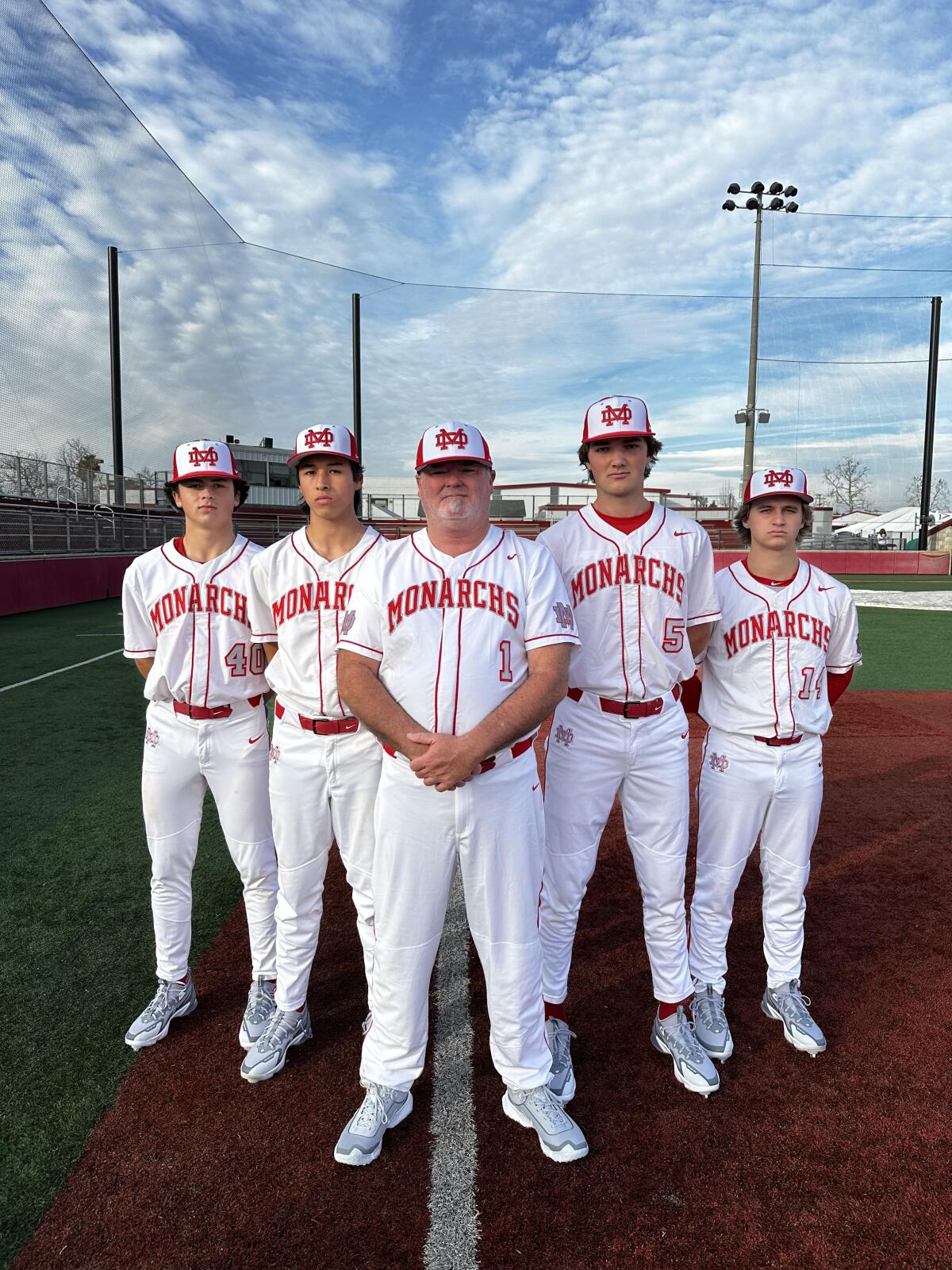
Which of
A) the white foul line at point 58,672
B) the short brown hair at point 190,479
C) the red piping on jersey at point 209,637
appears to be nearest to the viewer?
the red piping on jersey at point 209,637

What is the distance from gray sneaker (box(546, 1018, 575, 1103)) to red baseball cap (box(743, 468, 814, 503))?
216cm

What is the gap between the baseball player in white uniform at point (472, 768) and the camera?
2.32 metres

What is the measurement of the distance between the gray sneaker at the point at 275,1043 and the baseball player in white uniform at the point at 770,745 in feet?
4.94

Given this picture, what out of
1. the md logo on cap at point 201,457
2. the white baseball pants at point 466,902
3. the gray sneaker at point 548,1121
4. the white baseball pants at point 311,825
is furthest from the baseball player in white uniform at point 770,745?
the md logo on cap at point 201,457

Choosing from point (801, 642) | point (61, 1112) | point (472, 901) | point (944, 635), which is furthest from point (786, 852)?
point (944, 635)

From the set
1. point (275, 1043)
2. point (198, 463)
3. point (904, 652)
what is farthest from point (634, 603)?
point (904, 652)

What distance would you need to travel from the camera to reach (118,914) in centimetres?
384

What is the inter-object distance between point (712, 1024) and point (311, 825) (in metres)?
1.69

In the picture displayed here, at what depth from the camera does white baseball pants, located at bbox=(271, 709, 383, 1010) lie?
2666mm

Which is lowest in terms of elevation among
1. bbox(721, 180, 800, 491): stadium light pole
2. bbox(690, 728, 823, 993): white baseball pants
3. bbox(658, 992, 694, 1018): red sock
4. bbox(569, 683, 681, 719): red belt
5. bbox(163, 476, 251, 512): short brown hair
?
bbox(658, 992, 694, 1018): red sock

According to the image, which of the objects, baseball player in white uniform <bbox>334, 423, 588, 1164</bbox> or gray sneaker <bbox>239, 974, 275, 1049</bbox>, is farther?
gray sneaker <bbox>239, 974, 275, 1049</bbox>

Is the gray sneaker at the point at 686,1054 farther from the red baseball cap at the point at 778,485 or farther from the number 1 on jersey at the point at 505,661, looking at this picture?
the red baseball cap at the point at 778,485

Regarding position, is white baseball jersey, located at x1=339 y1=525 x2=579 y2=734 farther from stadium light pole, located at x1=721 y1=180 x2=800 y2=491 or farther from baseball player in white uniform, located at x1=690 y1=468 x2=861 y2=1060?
stadium light pole, located at x1=721 y1=180 x2=800 y2=491

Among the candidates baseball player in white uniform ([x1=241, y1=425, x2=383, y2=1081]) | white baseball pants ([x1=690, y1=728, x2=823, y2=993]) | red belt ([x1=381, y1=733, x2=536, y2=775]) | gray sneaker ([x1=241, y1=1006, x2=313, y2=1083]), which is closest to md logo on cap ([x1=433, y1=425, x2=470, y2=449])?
baseball player in white uniform ([x1=241, y1=425, x2=383, y2=1081])
